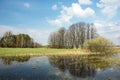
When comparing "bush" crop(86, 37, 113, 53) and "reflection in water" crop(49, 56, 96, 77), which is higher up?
"bush" crop(86, 37, 113, 53)

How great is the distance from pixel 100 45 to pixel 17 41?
59.1 metres

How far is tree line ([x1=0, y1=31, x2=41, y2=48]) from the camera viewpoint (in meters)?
88.6

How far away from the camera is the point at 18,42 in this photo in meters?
97.5

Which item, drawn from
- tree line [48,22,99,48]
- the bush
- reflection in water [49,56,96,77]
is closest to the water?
reflection in water [49,56,96,77]

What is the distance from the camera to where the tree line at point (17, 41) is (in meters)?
88.6

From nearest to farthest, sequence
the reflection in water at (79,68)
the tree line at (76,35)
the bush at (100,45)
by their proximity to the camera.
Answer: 1. the reflection in water at (79,68)
2. the bush at (100,45)
3. the tree line at (76,35)

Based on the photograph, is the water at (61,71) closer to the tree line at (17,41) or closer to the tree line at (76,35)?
the tree line at (76,35)

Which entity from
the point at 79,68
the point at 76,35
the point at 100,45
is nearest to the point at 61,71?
the point at 79,68

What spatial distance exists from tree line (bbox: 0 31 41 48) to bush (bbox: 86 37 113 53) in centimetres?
5140

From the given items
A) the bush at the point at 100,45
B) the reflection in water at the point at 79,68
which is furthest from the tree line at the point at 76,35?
the reflection in water at the point at 79,68

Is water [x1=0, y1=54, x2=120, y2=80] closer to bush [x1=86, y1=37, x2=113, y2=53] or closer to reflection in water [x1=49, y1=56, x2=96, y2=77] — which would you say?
reflection in water [x1=49, y1=56, x2=96, y2=77]

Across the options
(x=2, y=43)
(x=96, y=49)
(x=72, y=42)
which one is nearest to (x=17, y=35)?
(x=2, y=43)

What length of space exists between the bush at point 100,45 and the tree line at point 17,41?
51.4 metres

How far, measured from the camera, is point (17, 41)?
96.9 metres
